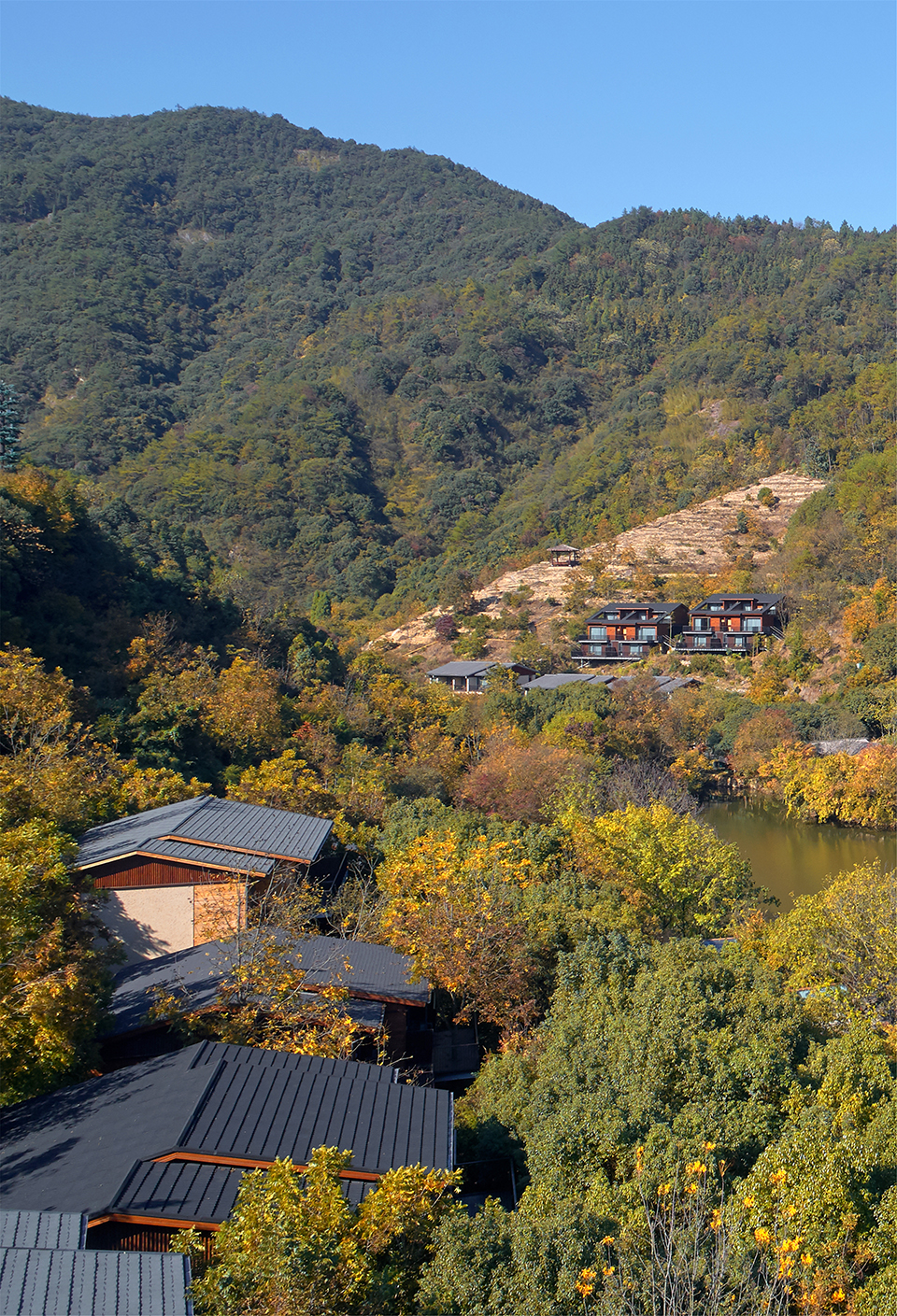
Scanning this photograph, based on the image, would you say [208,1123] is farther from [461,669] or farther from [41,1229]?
[461,669]

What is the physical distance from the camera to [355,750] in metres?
23.4

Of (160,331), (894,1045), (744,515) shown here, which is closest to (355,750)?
(894,1045)

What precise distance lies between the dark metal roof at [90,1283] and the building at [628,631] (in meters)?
42.4

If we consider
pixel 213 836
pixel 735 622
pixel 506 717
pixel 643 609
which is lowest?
pixel 506 717

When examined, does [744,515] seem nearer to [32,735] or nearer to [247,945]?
[32,735]

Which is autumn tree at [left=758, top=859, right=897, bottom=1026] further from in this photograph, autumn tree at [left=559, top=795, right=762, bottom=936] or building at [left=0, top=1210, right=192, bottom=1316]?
building at [left=0, top=1210, right=192, bottom=1316]

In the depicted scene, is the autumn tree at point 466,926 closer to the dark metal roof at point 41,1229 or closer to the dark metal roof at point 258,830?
the dark metal roof at point 258,830

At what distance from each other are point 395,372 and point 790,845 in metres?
65.2

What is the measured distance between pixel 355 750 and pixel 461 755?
170 inches

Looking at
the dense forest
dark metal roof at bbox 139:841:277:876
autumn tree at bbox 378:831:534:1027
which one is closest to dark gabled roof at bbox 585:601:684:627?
the dense forest

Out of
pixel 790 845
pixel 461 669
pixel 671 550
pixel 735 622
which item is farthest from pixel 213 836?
pixel 671 550

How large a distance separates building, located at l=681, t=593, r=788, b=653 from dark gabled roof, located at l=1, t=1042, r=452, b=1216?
38512 millimetres

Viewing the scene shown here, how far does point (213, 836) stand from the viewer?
1336cm

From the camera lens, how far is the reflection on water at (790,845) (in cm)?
2400
